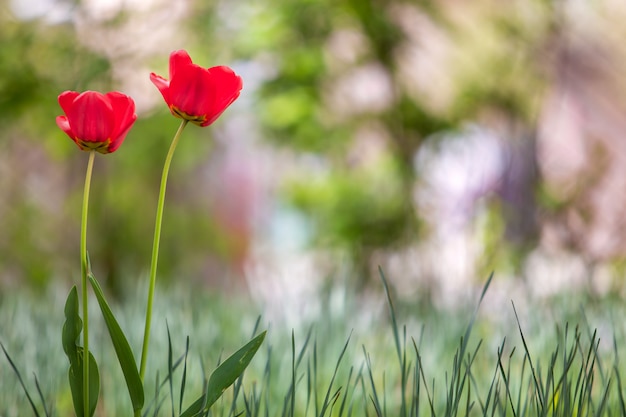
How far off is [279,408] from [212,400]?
0.22m

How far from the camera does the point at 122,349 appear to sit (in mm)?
493

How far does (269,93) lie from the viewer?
1953 mm

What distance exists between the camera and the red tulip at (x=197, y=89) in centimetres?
50

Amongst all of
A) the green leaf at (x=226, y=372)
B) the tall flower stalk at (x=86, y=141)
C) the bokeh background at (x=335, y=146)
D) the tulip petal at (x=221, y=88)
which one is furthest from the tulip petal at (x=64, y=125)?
the bokeh background at (x=335, y=146)

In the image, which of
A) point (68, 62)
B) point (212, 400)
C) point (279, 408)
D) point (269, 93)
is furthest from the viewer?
point (269, 93)

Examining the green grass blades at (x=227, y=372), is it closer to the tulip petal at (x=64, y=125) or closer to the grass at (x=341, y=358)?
the grass at (x=341, y=358)

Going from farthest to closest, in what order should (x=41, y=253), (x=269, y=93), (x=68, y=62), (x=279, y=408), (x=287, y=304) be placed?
1. (x=41, y=253)
2. (x=269, y=93)
3. (x=68, y=62)
4. (x=287, y=304)
5. (x=279, y=408)

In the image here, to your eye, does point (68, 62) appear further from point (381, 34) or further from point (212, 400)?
point (212, 400)

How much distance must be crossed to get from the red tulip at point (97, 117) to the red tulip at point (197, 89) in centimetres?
3

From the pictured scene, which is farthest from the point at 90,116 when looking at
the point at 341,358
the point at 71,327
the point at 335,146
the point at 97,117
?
the point at 335,146

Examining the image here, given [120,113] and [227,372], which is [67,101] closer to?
[120,113]

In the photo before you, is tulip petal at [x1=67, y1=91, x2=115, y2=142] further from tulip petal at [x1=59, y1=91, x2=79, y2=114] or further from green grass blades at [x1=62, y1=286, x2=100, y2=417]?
green grass blades at [x1=62, y1=286, x2=100, y2=417]

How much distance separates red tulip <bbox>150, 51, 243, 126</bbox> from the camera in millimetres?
499

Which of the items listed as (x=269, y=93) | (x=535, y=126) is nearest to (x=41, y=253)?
(x=269, y=93)
